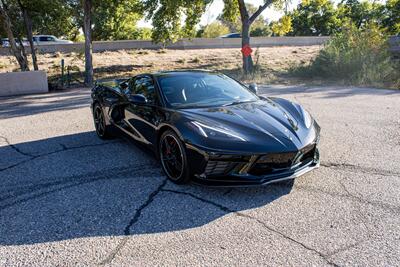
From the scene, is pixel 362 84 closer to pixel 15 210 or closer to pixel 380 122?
pixel 380 122

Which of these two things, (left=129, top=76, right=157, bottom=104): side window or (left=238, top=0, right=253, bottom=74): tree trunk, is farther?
(left=238, top=0, right=253, bottom=74): tree trunk

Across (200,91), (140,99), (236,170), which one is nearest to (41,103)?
(140,99)

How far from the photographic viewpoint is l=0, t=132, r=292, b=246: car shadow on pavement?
3168 millimetres

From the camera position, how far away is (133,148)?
217 inches

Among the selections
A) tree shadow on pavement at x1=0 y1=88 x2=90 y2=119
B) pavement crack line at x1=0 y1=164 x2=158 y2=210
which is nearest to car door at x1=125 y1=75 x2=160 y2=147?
pavement crack line at x1=0 y1=164 x2=158 y2=210

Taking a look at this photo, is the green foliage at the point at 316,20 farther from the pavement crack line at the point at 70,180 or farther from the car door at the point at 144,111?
the pavement crack line at the point at 70,180

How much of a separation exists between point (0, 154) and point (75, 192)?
2303mm

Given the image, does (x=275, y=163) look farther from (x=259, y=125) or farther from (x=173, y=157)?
(x=173, y=157)

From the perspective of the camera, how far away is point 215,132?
362 centimetres

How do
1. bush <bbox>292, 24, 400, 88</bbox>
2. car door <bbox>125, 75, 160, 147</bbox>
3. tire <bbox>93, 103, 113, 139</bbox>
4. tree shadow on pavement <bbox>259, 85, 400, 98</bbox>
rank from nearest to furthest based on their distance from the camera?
car door <bbox>125, 75, 160, 147</bbox>, tire <bbox>93, 103, 113, 139</bbox>, tree shadow on pavement <bbox>259, 85, 400, 98</bbox>, bush <bbox>292, 24, 400, 88</bbox>

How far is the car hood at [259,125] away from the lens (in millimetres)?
3482

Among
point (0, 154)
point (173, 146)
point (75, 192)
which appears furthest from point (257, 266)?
point (0, 154)

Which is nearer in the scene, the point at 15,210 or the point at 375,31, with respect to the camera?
the point at 15,210

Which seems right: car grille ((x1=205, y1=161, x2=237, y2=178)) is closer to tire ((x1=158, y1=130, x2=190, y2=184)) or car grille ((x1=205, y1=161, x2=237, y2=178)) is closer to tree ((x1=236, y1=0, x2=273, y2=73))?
tire ((x1=158, y1=130, x2=190, y2=184))
